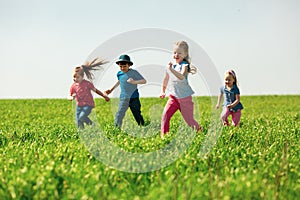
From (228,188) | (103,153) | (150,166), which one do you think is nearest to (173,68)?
(103,153)

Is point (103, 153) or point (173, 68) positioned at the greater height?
point (173, 68)

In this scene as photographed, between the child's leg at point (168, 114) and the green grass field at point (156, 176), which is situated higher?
the child's leg at point (168, 114)

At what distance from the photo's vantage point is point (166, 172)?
199 inches

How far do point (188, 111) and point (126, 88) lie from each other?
2.20 metres

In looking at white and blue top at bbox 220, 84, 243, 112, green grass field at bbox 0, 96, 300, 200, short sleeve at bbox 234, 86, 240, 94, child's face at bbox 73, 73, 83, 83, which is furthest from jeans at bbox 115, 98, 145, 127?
green grass field at bbox 0, 96, 300, 200

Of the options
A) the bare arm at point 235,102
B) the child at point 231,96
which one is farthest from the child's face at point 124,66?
the bare arm at point 235,102

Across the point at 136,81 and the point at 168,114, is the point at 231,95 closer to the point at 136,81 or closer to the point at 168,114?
the point at 136,81

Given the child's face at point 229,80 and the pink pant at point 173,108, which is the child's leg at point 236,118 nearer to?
the child's face at point 229,80

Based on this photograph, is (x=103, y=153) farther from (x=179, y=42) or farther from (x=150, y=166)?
(x=179, y=42)

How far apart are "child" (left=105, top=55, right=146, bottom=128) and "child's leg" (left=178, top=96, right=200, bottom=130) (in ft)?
5.37

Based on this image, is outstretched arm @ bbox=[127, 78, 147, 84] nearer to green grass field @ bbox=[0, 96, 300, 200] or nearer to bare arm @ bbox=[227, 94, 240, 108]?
bare arm @ bbox=[227, 94, 240, 108]

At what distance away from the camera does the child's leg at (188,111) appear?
938cm

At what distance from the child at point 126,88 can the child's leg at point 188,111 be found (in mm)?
1636

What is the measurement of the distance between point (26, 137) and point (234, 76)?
5459 millimetres
